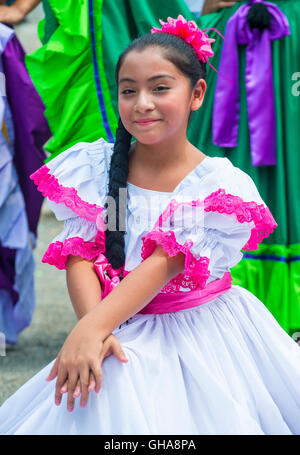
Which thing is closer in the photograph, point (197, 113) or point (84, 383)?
point (84, 383)

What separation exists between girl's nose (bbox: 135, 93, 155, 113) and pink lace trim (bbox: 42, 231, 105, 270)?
0.92 feet

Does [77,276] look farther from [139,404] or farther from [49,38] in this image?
[49,38]

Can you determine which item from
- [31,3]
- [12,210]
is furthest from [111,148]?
[31,3]

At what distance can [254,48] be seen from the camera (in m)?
2.15

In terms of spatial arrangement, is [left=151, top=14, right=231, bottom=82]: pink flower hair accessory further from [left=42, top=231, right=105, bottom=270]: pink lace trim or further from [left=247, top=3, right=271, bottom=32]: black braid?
[left=247, top=3, right=271, bottom=32]: black braid

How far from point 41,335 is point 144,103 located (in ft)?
5.30

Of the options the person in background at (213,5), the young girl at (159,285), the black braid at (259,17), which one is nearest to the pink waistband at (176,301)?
the young girl at (159,285)

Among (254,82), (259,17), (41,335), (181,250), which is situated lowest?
(41,335)

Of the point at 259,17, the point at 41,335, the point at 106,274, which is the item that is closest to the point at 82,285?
the point at 106,274

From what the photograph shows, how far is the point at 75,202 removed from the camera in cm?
142

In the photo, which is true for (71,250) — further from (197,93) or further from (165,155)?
(197,93)

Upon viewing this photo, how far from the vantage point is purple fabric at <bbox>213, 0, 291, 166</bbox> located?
213cm

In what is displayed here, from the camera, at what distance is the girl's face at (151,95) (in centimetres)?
137

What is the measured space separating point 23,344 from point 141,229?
1378 millimetres
